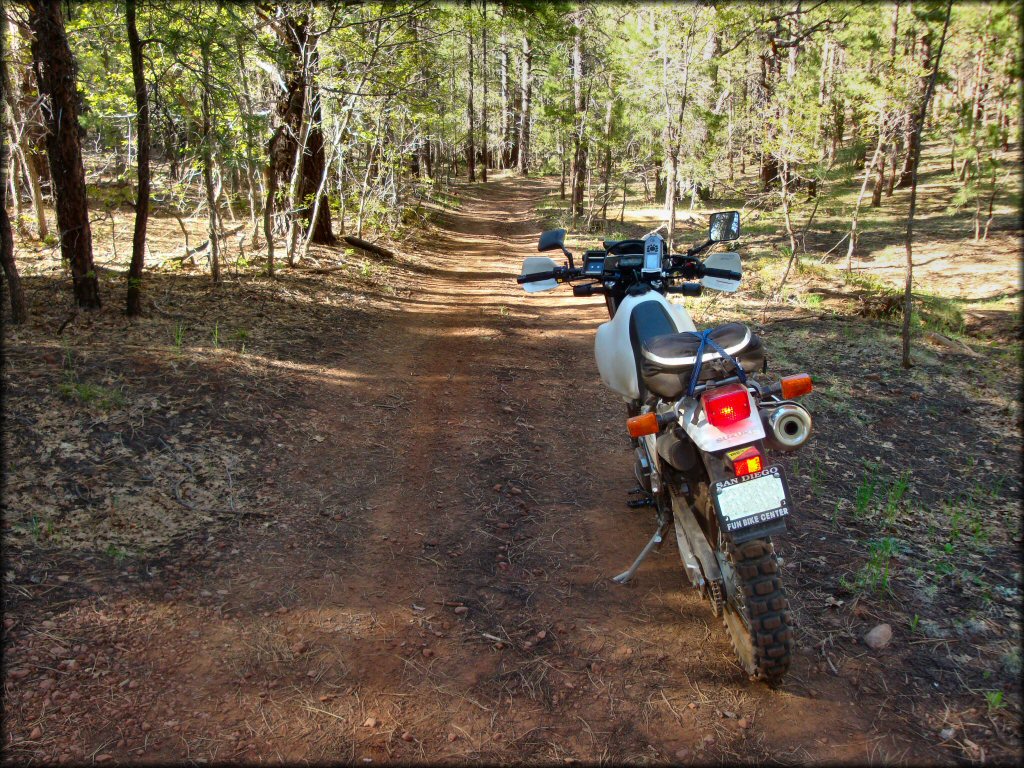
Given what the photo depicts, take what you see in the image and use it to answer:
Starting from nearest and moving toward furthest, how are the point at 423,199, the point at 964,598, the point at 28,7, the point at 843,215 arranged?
the point at 964,598, the point at 28,7, the point at 843,215, the point at 423,199

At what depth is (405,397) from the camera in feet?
22.6

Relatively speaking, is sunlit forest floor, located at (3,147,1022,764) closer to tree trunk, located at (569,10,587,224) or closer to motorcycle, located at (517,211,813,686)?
motorcycle, located at (517,211,813,686)

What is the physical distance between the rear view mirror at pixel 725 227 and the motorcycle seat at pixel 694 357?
1.20m

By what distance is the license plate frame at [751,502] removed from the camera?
2.82 m

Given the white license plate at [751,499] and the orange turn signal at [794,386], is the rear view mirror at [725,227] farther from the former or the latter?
the white license plate at [751,499]

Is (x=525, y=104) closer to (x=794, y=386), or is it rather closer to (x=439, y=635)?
(x=794, y=386)

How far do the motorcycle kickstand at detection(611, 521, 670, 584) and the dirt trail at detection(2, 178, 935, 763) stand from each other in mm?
64

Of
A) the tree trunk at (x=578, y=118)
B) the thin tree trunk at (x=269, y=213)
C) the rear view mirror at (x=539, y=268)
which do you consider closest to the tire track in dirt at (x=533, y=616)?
the rear view mirror at (x=539, y=268)

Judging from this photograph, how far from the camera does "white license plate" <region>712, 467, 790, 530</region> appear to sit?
111 inches

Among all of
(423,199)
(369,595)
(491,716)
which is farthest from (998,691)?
(423,199)

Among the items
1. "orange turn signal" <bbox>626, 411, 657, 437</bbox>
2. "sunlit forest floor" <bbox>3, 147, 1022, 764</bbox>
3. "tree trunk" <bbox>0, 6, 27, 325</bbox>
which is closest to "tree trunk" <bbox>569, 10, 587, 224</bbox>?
"sunlit forest floor" <bbox>3, 147, 1022, 764</bbox>

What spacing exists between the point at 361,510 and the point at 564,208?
23.3 metres

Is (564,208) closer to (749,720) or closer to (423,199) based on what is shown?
(423,199)

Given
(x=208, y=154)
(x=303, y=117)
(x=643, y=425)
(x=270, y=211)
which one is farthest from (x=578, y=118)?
(x=643, y=425)
